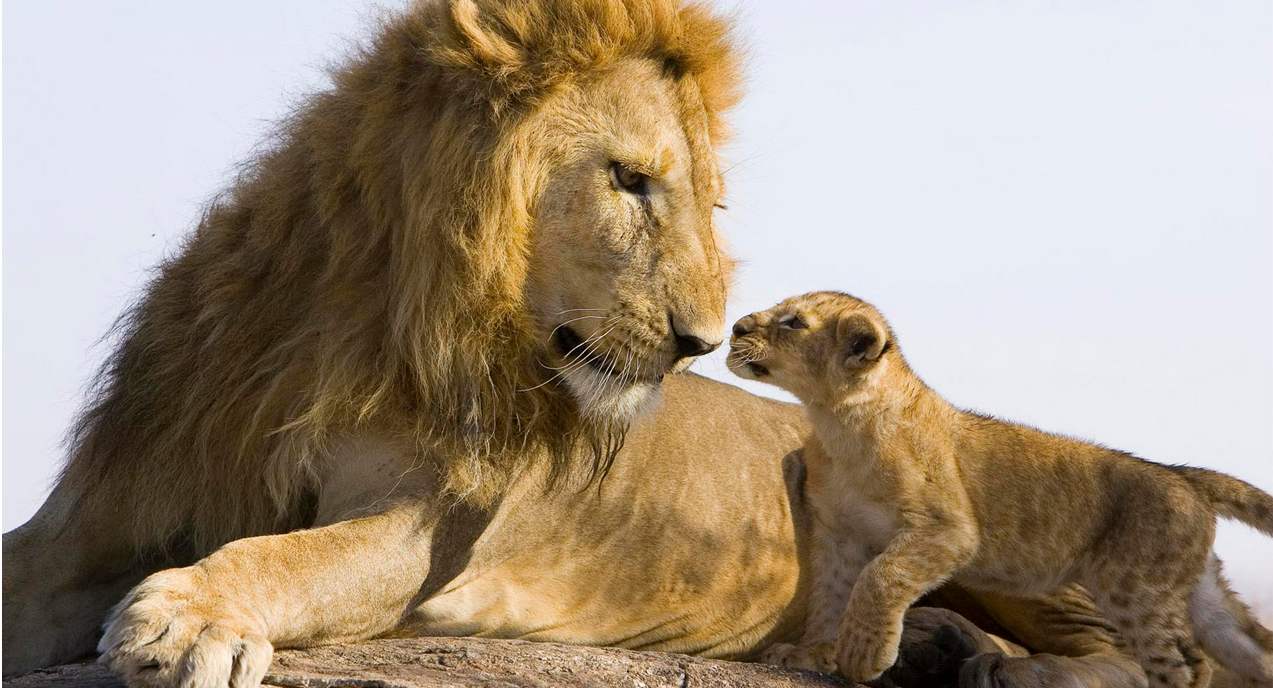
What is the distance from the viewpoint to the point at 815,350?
4.01 metres

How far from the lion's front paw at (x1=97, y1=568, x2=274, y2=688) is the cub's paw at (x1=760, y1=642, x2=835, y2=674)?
1386 millimetres

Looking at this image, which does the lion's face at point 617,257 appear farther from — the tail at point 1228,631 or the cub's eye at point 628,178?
the tail at point 1228,631

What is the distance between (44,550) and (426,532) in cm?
90

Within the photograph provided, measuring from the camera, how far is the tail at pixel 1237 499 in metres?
4.02

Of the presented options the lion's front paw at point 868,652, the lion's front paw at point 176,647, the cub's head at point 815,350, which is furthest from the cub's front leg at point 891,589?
the lion's front paw at point 176,647

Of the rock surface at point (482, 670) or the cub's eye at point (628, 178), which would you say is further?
the cub's eye at point (628, 178)

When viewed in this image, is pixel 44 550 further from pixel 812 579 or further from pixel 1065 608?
pixel 1065 608

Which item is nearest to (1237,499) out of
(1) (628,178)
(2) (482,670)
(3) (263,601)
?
(1) (628,178)

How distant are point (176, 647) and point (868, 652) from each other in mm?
1575

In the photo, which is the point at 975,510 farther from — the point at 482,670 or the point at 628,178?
the point at 482,670

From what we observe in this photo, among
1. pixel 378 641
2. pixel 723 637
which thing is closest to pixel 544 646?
pixel 378 641

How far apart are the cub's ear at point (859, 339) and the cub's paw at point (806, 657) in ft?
2.24

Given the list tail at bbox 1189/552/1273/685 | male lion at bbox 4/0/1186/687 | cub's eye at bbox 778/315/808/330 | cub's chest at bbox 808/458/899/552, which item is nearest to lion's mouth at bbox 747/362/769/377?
cub's eye at bbox 778/315/808/330

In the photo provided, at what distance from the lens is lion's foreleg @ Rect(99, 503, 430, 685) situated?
9.25 ft
